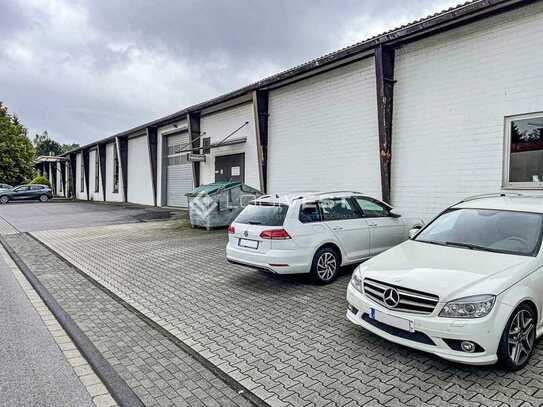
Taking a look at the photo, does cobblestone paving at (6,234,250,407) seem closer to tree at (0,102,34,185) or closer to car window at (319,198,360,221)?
car window at (319,198,360,221)

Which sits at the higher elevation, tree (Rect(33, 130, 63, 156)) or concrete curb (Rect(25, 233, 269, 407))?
tree (Rect(33, 130, 63, 156))

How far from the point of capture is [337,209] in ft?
20.5

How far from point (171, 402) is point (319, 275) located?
10.7ft

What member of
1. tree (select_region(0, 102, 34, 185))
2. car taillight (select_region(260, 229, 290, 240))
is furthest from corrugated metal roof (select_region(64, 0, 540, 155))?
tree (select_region(0, 102, 34, 185))

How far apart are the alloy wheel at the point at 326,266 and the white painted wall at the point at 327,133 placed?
435 centimetres

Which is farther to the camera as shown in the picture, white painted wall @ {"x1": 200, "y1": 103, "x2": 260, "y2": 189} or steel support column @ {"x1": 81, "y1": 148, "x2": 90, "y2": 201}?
steel support column @ {"x1": 81, "y1": 148, "x2": 90, "y2": 201}

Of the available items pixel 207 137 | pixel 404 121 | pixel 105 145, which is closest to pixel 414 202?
pixel 404 121

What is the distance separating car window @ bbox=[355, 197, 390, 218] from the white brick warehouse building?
2.21 meters

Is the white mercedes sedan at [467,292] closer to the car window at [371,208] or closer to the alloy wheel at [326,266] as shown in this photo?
the alloy wheel at [326,266]

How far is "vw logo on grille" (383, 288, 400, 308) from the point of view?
3475mm

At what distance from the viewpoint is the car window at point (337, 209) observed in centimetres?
606

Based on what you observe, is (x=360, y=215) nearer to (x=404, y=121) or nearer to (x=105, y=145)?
(x=404, y=121)

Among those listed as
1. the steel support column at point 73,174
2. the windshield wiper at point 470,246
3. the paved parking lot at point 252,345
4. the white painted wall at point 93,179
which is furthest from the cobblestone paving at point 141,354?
the steel support column at point 73,174

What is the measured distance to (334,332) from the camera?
4.18 meters
